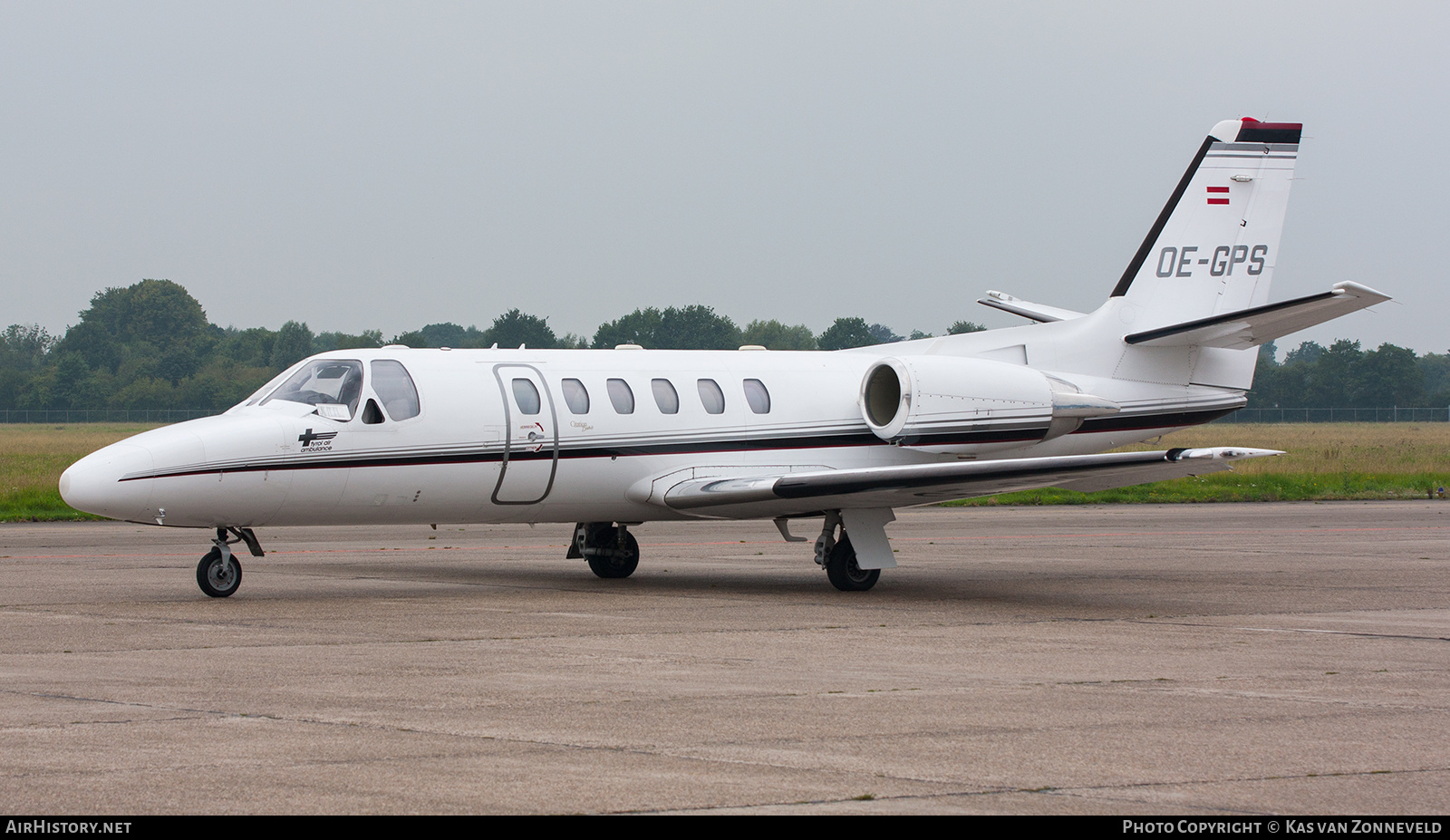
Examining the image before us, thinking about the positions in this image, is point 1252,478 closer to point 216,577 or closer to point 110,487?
point 216,577

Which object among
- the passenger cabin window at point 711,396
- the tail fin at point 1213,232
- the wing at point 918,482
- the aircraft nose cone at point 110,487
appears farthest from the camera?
the tail fin at point 1213,232

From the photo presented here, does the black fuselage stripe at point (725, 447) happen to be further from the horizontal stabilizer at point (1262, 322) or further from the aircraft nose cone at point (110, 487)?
the horizontal stabilizer at point (1262, 322)

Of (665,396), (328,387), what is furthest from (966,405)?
(328,387)

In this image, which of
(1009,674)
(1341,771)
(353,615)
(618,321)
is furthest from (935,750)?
(618,321)

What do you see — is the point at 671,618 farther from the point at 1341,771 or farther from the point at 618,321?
the point at 618,321

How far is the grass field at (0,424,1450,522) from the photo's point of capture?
3509 cm

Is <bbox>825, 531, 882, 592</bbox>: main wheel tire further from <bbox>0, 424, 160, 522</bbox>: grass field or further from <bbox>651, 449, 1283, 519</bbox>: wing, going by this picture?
<bbox>0, 424, 160, 522</bbox>: grass field

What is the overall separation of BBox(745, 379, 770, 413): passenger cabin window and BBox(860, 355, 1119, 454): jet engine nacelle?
1.18m

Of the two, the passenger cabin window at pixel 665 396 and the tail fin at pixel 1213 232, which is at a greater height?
the tail fin at pixel 1213 232

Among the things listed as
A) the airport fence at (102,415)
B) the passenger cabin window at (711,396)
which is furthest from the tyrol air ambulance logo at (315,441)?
the airport fence at (102,415)

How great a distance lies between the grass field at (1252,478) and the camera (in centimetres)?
3509

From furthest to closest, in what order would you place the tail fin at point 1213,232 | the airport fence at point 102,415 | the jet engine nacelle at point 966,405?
the airport fence at point 102,415, the tail fin at point 1213,232, the jet engine nacelle at point 966,405

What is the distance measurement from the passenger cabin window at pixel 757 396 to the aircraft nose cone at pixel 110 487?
6.88 m

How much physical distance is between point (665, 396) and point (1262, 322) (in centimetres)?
721
